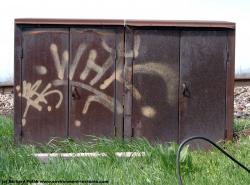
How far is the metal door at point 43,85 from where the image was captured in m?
7.18

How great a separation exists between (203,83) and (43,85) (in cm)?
248

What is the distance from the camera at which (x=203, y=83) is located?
728cm

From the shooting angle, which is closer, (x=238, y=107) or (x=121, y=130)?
(x=121, y=130)

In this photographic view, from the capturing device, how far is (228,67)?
7324 mm

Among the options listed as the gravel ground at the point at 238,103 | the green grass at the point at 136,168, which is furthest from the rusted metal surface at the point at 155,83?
the gravel ground at the point at 238,103

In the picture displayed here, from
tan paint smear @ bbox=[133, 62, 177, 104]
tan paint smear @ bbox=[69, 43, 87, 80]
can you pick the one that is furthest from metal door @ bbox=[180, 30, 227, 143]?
tan paint smear @ bbox=[69, 43, 87, 80]

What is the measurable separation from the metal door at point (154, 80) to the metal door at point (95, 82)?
21cm

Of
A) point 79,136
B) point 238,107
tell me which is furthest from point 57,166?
point 238,107

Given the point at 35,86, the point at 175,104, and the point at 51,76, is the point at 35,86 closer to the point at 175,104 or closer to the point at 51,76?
the point at 51,76

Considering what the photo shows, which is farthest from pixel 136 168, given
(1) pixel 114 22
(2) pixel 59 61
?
(1) pixel 114 22

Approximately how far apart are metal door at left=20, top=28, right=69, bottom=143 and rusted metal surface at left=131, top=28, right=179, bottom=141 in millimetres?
1106

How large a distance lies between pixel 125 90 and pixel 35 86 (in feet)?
4.55

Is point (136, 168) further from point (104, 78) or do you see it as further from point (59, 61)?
point (59, 61)

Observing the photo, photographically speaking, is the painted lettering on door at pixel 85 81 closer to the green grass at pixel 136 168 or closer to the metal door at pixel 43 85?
the metal door at pixel 43 85
